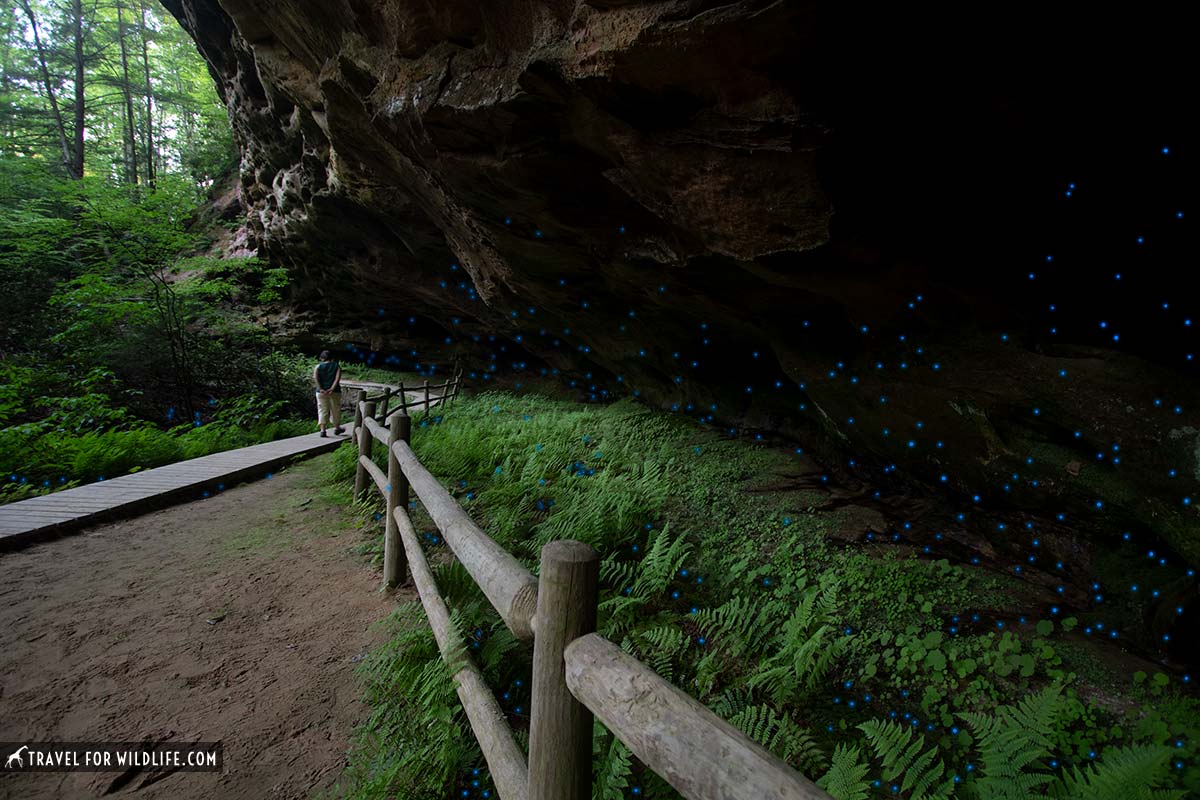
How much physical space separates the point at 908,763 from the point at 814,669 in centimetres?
58

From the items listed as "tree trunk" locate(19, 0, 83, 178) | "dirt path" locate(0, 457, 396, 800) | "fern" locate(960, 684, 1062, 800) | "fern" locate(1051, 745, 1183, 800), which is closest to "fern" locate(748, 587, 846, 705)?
"fern" locate(960, 684, 1062, 800)

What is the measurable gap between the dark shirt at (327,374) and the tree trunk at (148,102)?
16663mm

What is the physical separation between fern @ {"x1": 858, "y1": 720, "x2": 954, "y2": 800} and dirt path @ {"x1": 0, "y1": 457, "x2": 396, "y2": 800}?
2.56 meters

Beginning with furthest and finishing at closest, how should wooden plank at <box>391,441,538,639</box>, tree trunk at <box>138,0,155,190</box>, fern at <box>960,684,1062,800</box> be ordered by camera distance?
tree trunk at <box>138,0,155,190</box> → fern at <box>960,684,1062,800</box> → wooden plank at <box>391,441,538,639</box>

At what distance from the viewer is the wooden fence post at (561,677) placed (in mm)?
1461

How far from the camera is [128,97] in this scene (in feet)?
69.9

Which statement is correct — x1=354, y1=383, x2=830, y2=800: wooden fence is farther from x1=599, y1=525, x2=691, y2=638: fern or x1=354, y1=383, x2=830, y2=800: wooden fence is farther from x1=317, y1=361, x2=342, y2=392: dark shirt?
x1=317, y1=361, x2=342, y2=392: dark shirt

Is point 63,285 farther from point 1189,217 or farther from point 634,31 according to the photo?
point 1189,217

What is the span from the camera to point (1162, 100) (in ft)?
8.95

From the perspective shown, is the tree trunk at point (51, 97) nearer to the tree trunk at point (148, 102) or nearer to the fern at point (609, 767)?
the tree trunk at point (148, 102)

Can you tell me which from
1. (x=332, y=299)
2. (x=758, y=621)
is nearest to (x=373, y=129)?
(x=758, y=621)

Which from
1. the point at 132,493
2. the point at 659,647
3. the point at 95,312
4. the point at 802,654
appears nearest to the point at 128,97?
the point at 95,312

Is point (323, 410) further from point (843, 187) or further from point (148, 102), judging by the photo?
point (148, 102)

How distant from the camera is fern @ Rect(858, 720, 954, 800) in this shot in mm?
2060
